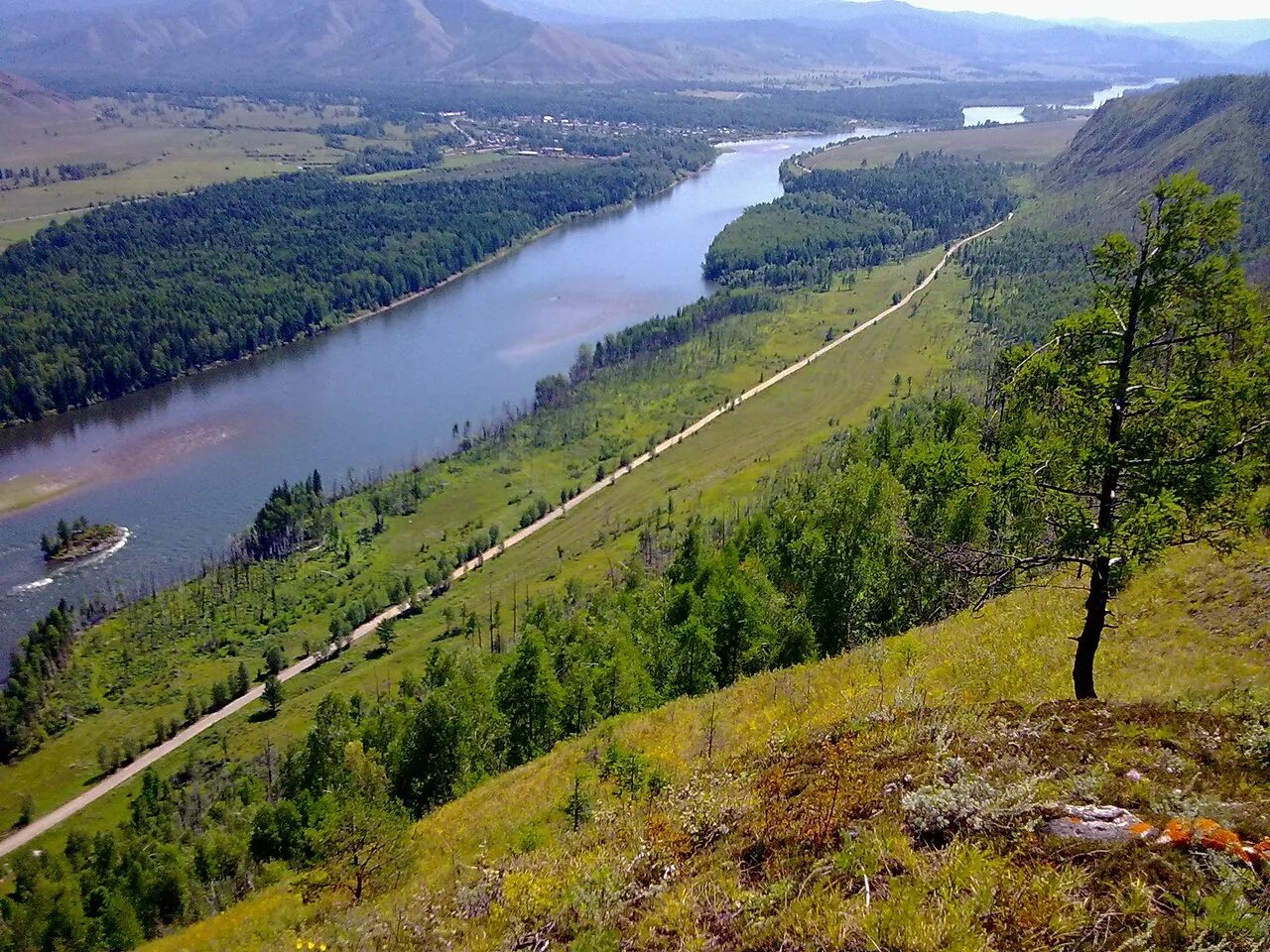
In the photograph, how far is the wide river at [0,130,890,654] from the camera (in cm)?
10594

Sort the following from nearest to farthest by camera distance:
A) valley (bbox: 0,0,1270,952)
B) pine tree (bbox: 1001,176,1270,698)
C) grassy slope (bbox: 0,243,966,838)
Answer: valley (bbox: 0,0,1270,952)
pine tree (bbox: 1001,176,1270,698)
grassy slope (bbox: 0,243,966,838)

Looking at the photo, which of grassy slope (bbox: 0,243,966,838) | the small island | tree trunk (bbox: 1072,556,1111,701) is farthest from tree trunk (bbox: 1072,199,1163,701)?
the small island

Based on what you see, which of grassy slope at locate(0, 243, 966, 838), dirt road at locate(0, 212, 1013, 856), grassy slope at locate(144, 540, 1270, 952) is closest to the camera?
grassy slope at locate(144, 540, 1270, 952)

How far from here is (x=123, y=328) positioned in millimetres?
159875

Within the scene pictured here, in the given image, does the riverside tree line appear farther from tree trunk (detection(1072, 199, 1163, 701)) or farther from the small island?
the small island

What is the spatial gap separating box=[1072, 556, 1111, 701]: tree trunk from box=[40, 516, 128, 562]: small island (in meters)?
115

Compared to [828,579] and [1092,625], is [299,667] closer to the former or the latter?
[828,579]

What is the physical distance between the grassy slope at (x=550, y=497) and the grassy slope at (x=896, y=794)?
59.1m

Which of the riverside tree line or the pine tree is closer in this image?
the pine tree

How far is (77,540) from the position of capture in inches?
4136

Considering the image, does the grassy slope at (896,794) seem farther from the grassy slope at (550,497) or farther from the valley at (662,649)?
the grassy slope at (550,497)

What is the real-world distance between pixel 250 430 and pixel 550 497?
54.0 meters

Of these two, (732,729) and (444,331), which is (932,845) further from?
(444,331)

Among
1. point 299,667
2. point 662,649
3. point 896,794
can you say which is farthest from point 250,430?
point 896,794
